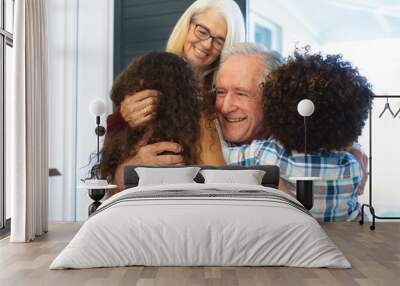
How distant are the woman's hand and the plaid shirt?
3.59 ft

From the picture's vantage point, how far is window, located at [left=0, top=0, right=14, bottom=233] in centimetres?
668

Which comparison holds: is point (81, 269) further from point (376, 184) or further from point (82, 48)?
point (376, 184)

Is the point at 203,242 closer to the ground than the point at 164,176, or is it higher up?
closer to the ground

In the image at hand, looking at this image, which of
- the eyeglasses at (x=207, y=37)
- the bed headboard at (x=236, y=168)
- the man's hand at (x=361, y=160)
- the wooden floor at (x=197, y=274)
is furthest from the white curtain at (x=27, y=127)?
the man's hand at (x=361, y=160)

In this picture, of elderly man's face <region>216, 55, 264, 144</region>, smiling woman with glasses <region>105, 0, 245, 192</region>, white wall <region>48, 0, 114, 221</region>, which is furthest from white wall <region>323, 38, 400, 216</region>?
white wall <region>48, 0, 114, 221</region>

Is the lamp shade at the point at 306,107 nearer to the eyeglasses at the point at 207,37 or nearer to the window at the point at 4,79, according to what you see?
the eyeglasses at the point at 207,37

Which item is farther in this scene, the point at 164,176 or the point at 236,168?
the point at 236,168

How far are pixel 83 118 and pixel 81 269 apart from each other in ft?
11.6

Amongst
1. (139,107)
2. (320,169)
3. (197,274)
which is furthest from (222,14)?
(197,274)

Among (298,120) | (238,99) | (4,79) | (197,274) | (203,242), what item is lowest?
(197,274)

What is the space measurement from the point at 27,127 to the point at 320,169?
12.1ft

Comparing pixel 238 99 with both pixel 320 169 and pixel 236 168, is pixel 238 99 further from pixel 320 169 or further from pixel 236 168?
pixel 320 169

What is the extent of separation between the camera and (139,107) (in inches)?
298

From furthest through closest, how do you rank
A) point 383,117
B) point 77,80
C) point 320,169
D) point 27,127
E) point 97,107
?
point 77,80
point 383,117
point 320,169
point 97,107
point 27,127
